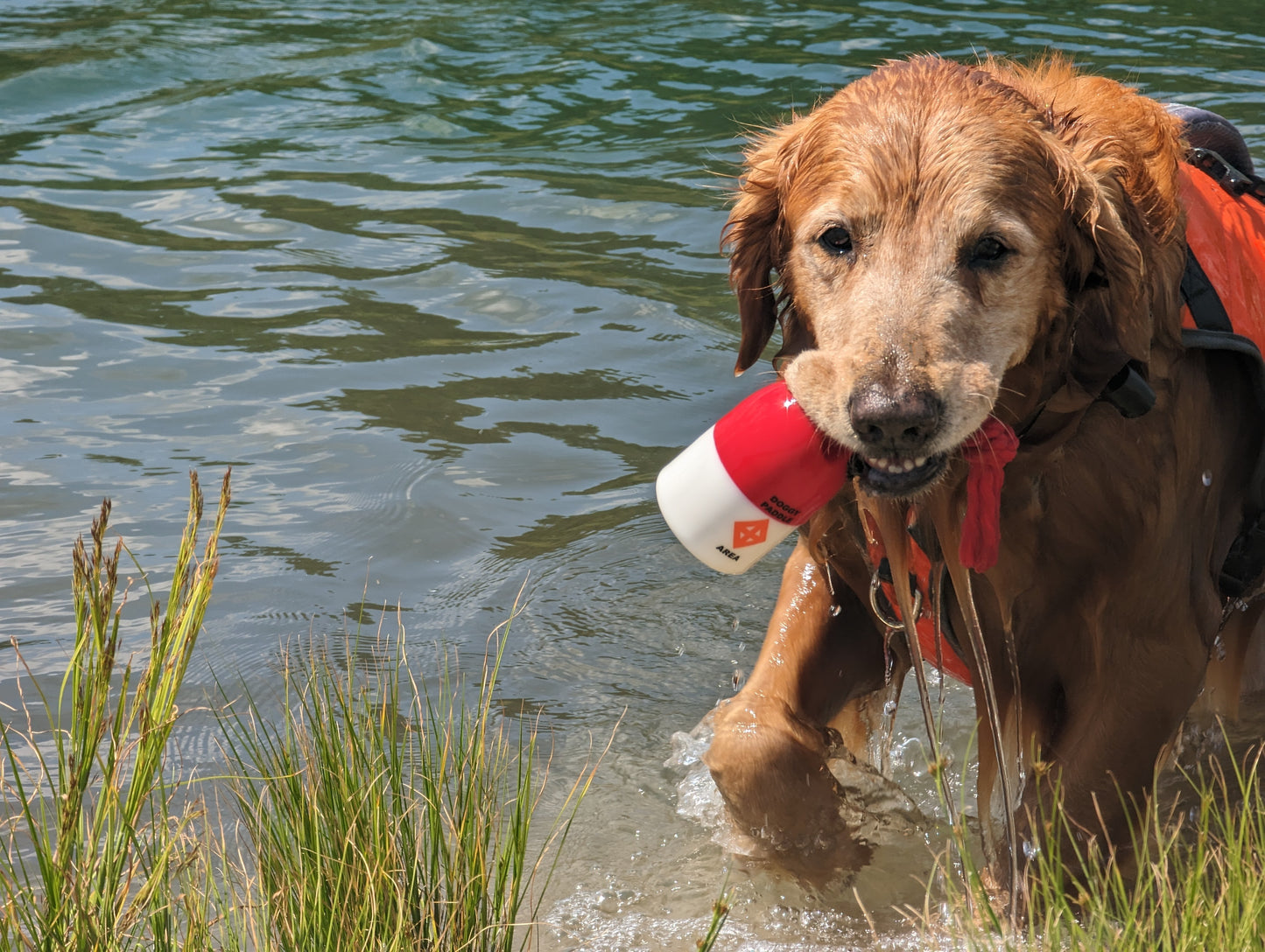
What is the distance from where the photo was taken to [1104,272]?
3.01 metres

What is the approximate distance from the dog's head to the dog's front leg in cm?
70

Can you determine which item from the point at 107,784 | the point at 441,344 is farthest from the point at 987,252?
the point at 441,344

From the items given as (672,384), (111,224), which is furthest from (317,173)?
(672,384)

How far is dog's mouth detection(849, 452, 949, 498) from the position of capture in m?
2.79

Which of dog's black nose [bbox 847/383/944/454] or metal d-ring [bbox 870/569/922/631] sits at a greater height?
dog's black nose [bbox 847/383/944/454]

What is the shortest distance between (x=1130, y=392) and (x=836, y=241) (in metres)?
0.66

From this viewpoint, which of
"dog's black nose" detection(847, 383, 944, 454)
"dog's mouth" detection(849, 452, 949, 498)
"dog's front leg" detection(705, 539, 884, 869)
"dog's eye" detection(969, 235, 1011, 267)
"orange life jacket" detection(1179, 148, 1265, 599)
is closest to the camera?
"dog's black nose" detection(847, 383, 944, 454)

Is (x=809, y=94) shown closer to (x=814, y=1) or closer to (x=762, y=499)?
(x=814, y=1)

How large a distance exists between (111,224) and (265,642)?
4224 millimetres

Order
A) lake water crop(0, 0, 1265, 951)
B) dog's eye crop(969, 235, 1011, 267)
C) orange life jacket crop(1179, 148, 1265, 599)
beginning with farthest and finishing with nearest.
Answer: lake water crop(0, 0, 1265, 951), orange life jacket crop(1179, 148, 1265, 599), dog's eye crop(969, 235, 1011, 267)

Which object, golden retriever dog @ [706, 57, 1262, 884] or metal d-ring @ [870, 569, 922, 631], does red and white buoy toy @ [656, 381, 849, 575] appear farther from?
metal d-ring @ [870, 569, 922, 631]

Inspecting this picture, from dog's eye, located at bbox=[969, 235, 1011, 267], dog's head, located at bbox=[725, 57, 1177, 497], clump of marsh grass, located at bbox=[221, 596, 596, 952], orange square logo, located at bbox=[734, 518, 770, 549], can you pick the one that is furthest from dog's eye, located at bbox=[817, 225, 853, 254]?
clump of marsh grass, located at bbox=[221, 596, 596, 952]

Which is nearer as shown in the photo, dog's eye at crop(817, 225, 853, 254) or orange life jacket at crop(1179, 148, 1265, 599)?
dog's eye at crop(817, 225, 853, 254)

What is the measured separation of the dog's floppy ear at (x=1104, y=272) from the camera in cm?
294
